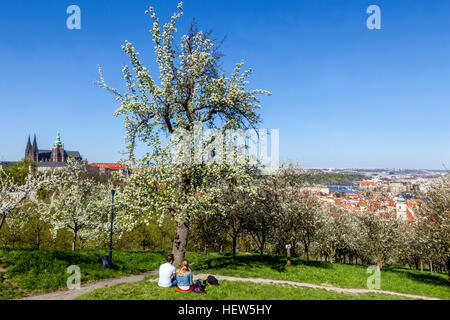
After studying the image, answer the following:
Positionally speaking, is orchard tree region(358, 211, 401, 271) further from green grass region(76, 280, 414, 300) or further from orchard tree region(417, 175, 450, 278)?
green grass region(76, 280, 414, 300)

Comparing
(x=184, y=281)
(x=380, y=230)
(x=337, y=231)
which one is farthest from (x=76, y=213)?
(x=337, y=231)

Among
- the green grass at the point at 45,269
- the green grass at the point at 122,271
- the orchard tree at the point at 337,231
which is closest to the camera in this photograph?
the green grass at the point at 45,269

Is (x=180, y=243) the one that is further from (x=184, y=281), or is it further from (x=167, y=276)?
(x=184, y=281)

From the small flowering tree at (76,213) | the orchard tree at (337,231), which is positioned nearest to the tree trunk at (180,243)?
the small flowering tree at (76,213)

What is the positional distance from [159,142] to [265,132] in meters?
6.55

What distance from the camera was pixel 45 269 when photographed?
1490cm

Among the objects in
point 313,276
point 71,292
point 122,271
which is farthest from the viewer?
point 313,276

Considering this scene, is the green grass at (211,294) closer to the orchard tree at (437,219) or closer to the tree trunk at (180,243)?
the tree trunk at (180,243)

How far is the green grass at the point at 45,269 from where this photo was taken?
43.3 ft

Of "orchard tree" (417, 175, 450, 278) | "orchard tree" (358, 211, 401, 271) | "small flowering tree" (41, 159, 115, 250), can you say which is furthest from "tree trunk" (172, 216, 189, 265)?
"orchard tree" (358, 211, 401, 271)
